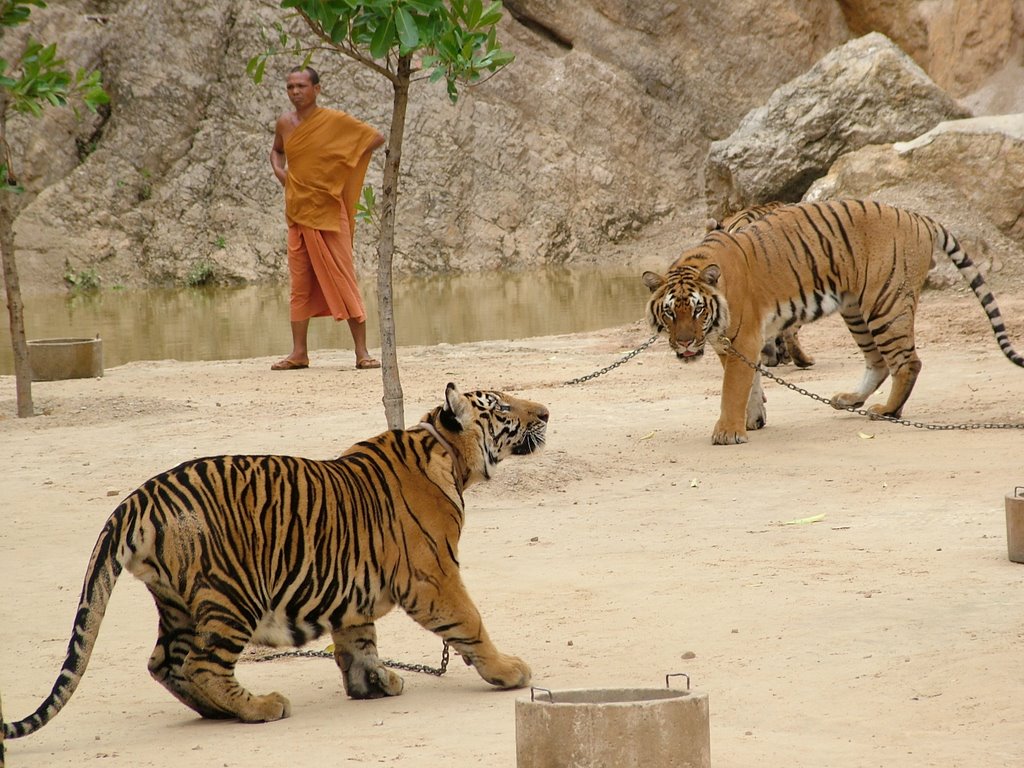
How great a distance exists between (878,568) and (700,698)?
2483 mm

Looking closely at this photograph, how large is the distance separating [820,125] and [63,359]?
7882mm

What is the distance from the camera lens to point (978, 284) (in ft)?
30.1

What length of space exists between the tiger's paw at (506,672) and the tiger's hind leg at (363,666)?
31 cm

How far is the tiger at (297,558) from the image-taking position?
4230 mm

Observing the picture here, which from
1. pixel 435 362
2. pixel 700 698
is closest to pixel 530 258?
pixel 435 362

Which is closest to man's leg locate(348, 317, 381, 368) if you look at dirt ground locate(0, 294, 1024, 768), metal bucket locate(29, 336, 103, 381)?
dirt ground locate(0, 294, 1024, 768)

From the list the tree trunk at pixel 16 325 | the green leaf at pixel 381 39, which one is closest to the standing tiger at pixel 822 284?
the green leaf at pixel 381 39

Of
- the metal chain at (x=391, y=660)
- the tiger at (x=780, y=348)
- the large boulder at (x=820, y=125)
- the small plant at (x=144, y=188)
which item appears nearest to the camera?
the metal chain at (x=391, y=660)

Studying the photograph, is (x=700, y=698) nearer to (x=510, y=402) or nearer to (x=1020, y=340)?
(x=510, y=402)

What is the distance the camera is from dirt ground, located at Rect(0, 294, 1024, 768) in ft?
13.2

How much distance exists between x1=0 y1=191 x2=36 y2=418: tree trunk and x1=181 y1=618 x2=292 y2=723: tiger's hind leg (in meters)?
6.13

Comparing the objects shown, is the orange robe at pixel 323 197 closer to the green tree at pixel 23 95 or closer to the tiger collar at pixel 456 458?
the green tree at pixel 23 95

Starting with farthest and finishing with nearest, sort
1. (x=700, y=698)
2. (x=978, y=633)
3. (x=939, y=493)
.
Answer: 1. (x=939, y=493)
2. (x=978, y=633)
3. (x=700, y=698)

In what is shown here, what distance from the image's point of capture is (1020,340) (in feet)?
37.1
